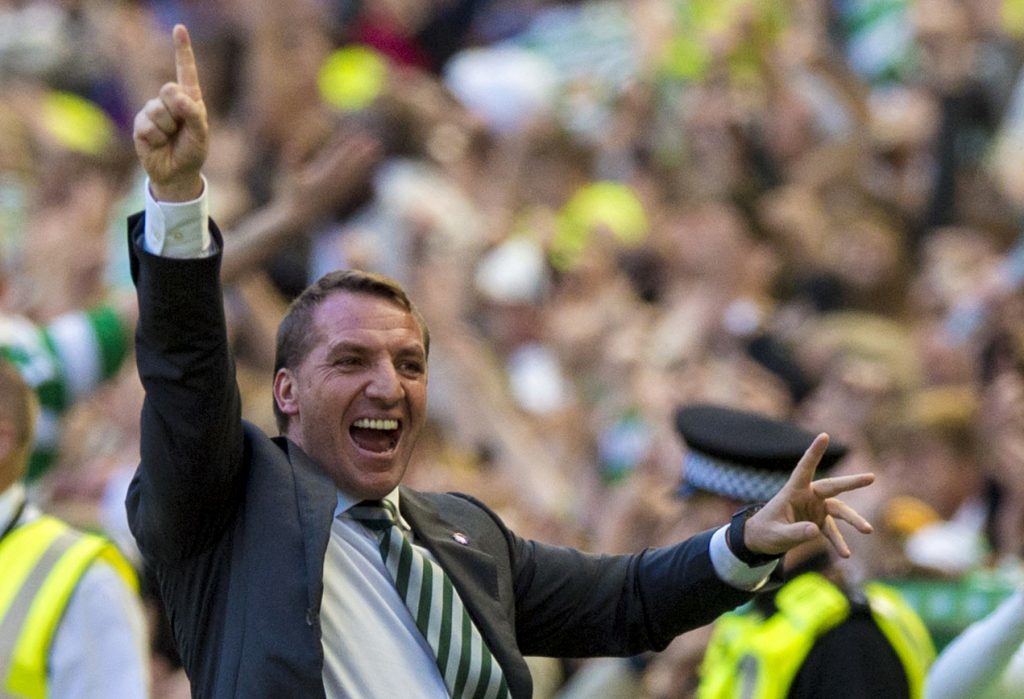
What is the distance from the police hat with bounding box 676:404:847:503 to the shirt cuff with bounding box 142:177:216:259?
1830 millimetres

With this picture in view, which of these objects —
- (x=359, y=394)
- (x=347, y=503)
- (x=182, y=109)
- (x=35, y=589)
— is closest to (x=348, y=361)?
(x=359, y=394)

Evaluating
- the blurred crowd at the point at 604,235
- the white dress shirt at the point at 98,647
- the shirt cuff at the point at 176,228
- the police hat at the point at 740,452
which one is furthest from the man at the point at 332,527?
the blurred crowd at the point at 604,235

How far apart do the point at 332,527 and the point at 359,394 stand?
0.84ft

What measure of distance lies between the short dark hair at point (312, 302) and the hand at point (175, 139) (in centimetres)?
47

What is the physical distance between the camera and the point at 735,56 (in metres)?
10.2

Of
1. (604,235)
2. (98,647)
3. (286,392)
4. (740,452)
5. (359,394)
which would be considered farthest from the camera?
(604,235)

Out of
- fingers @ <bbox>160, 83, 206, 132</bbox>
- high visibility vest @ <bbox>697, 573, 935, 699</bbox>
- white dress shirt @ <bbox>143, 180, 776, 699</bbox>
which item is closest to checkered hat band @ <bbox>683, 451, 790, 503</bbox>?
high visibility vest @ <bbox>697, 573, 935, 699</bbox>

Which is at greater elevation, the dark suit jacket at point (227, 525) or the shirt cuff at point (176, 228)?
the shirt cuff at point (176, 228)

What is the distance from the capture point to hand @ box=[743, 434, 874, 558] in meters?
3.85

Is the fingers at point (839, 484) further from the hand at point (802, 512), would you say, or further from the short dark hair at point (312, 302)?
the short dark hair at point (312, 302)

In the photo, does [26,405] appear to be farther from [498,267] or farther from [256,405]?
[498,267]

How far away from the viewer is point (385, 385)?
3826 mm

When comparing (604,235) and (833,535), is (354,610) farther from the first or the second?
(604,235)

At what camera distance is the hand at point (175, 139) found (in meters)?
3.43
